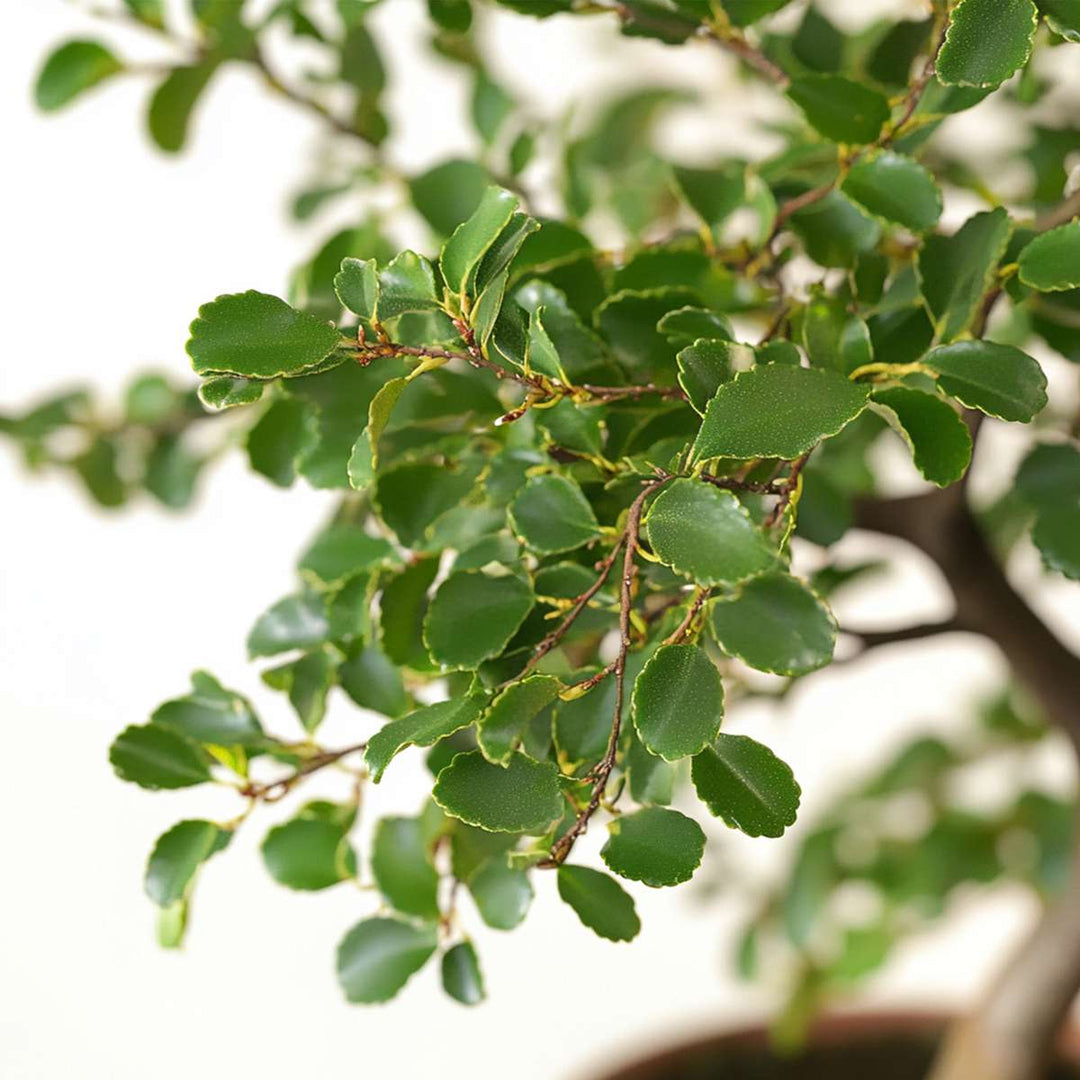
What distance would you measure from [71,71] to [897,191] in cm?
34

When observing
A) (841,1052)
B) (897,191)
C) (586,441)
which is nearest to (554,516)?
(586,441)

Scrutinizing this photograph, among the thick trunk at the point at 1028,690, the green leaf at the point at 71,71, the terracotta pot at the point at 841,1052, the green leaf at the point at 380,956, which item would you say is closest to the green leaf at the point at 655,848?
the green leaf at the point at 380,956

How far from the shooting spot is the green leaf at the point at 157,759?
34 centimetres

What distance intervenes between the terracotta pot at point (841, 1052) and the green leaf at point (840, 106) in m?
0.62

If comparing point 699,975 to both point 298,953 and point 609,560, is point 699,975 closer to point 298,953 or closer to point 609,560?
point 298,953

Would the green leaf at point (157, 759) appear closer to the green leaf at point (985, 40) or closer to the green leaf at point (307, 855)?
the green leaf at point (307, 855)

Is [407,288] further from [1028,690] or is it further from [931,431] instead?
[1028,690]

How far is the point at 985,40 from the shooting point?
11.0 inches

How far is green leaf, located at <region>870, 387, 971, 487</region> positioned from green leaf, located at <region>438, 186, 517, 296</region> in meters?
0.10

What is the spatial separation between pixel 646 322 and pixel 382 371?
0.23 ft

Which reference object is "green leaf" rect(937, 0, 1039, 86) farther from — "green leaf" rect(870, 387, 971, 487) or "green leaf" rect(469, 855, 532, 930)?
"green leaf" rect(469, 855, 532, 930)

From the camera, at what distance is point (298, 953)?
1.14 metres

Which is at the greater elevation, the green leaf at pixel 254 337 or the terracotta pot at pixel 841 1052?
the green leaf at pixel 254 337

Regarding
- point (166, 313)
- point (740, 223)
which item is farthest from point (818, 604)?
point (166, 313)
